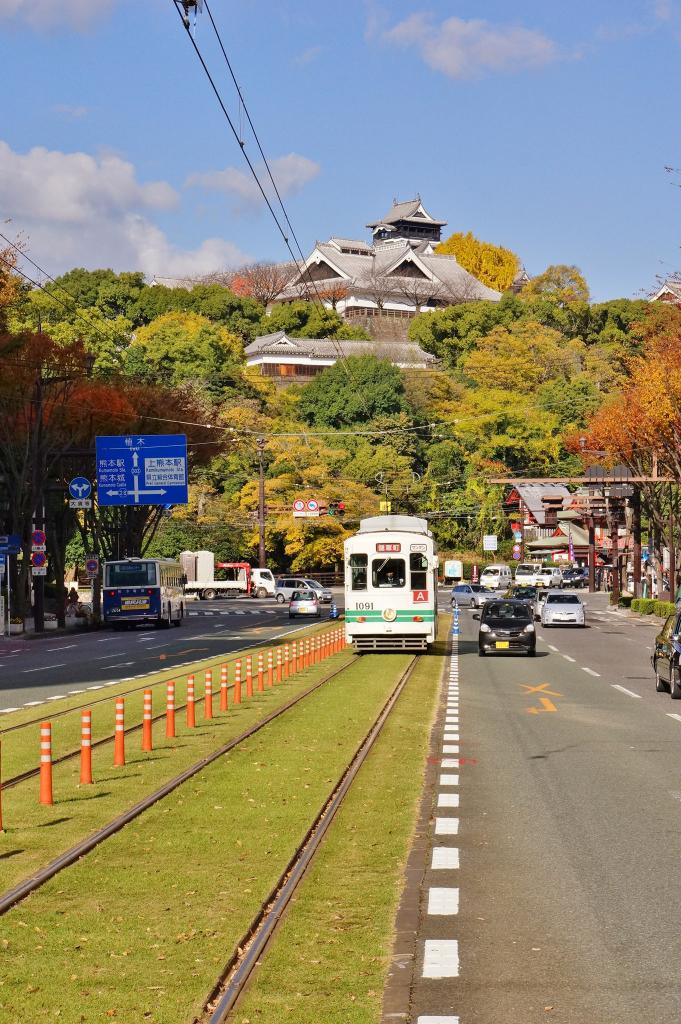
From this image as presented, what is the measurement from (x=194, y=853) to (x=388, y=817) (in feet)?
7.79

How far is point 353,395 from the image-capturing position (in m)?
109

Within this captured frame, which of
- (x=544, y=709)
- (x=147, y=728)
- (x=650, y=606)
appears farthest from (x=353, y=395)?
(x=147, y=728)

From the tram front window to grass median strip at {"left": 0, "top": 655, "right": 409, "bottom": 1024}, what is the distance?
2252cm

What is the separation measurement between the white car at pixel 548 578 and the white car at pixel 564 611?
137 ft

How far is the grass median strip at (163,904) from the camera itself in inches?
284

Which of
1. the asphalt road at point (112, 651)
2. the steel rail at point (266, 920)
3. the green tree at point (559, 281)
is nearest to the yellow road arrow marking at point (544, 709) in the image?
the steel rail at point (266, 920)

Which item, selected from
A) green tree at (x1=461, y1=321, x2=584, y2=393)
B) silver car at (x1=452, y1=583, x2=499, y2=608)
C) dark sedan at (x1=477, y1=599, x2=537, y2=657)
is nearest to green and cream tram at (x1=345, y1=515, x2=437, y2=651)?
dark sedan at (x1=477, y1=599, x2=537, y2=657)

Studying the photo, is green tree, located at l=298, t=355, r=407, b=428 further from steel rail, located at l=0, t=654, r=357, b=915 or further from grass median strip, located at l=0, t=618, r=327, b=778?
steel rail, located at l=0, t=654, r=357, b=915

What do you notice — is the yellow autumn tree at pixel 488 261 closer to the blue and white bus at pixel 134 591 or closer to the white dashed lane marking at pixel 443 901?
the blue and white bus at pixel 134 591

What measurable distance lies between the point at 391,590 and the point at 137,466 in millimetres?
21347

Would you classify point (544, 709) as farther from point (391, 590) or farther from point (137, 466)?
point (137, 466)

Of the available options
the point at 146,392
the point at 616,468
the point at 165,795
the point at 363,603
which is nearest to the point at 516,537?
the point at 616,468

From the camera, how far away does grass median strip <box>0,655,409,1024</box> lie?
7211 millimetres

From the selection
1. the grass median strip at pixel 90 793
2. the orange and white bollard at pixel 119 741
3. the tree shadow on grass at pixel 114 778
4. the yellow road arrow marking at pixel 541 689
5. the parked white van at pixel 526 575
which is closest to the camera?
the grass median strip at pixel 90 793
